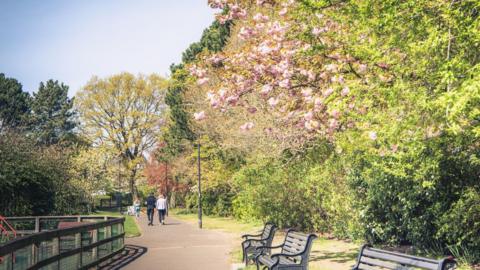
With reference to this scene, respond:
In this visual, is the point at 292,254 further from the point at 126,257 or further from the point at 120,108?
the point at 120,108

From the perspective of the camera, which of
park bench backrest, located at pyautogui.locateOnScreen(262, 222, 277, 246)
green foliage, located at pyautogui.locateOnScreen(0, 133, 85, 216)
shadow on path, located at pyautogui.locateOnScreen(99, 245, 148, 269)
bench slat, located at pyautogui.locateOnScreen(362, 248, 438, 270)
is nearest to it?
bench slat, located at pyautogui.locateOnScreen(362, 248, 438, 270)

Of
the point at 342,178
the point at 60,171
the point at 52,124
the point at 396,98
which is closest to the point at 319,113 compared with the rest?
the point at 396,98

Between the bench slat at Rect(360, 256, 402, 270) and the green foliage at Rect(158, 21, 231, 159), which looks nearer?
the bench slat at Rect(360, 256, 402, 270)

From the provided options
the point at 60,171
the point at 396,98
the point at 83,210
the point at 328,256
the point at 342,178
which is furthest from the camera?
the point at 83,210

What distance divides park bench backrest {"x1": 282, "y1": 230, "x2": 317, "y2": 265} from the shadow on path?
4.79 meters

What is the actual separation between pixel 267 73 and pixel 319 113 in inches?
59.2

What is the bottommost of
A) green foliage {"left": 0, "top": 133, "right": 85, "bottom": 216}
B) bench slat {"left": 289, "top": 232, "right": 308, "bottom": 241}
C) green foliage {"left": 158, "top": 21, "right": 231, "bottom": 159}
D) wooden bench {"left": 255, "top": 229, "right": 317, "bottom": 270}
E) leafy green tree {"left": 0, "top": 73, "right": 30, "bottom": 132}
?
wooden bench {"left": 255, "top": 229, "right": 317, "bottom": 270}

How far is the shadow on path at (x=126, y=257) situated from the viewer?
43.0 feet

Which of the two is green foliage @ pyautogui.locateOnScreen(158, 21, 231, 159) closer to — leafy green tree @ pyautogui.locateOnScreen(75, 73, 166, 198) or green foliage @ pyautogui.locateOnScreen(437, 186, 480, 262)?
leafy green tree @ pyautogui.locateOnScreen(75, 73, 166, 198)

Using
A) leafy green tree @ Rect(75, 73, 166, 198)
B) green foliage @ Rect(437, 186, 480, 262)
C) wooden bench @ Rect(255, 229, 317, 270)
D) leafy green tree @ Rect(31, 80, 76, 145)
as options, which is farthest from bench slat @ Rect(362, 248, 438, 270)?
leafy green tree @ Rect(31, 80, 76, 145)

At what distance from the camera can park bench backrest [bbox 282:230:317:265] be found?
902cm

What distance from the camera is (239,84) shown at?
1222 cm

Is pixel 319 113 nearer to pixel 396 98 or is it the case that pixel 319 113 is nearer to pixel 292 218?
pixel 396 98

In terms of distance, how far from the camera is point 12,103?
79375mm
